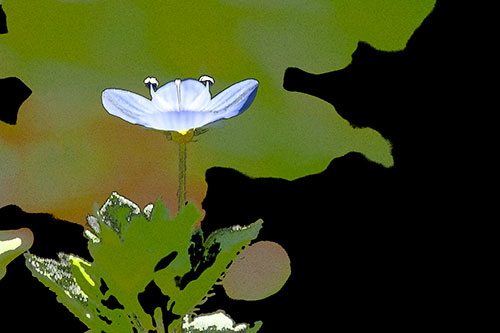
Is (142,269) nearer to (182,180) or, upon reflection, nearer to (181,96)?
(182,180)

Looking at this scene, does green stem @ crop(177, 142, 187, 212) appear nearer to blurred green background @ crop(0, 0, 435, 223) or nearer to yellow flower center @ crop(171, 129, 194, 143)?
yellow flower center @ crop(171, 129, 194, 143)

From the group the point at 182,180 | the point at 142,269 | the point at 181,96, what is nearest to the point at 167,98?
the point at 181,96

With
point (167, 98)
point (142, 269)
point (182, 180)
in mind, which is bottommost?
point (142, 269)

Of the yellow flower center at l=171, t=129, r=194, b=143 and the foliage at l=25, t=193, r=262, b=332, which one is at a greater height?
the yellow flower center at l=171, t=129, r=194, b=143

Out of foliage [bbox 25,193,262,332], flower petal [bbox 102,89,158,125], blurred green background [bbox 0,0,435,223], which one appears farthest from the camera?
blurred green background [bbox 0,0,435,223]

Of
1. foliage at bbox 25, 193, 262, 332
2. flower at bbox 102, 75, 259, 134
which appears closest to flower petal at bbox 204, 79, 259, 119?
flower at bbox 102, 75, 259, 134

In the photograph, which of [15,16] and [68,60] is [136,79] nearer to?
[68,60]
